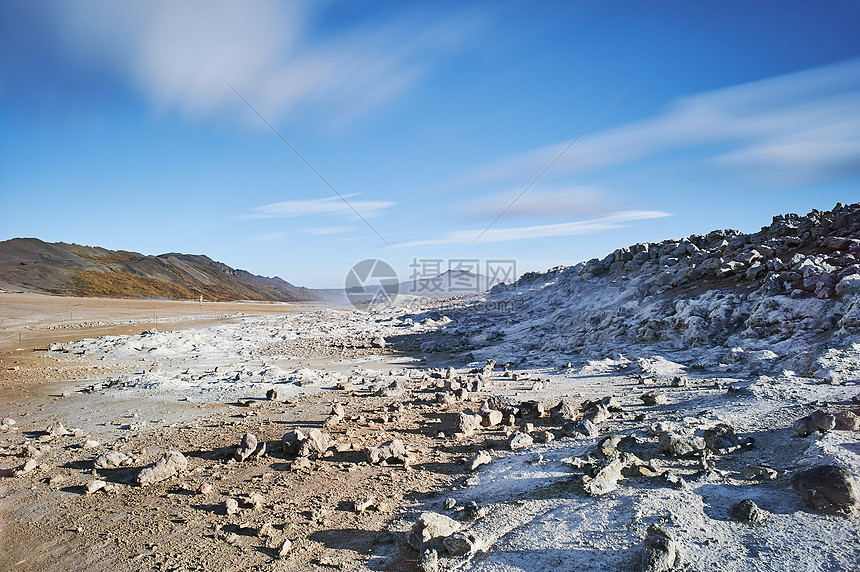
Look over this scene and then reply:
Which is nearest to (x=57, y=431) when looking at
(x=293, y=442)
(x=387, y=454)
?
(x=293, y=442)

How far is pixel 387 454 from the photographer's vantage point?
5555mm

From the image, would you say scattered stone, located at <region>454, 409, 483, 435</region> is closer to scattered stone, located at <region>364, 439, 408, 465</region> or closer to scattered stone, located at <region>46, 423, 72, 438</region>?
scattered stone, located at <region>364, 439, 408, 465</region>

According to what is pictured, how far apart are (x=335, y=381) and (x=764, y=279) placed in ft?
33.8

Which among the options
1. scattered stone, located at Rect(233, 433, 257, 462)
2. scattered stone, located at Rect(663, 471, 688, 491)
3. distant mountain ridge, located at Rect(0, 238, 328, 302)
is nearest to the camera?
scattered stone, located at Rect(663, 471, 688, 491)

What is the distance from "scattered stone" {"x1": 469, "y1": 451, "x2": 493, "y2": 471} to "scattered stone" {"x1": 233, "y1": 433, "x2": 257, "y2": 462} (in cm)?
255

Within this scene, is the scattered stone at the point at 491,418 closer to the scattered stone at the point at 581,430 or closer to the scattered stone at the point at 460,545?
the scattered stone at the point at 581,430

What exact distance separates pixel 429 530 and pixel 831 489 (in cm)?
293

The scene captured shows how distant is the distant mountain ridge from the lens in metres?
51.3

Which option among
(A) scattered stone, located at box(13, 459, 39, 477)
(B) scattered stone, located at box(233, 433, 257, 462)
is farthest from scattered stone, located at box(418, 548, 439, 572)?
(A) scattered stone, located at box(13, 459, 39, 477)

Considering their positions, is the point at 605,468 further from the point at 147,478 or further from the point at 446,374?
the point at 446,374

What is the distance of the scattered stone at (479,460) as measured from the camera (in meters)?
5.30

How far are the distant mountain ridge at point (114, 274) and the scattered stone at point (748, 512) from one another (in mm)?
57031

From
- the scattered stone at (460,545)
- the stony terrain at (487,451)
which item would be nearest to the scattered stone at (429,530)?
the stony terrain at (487,451)

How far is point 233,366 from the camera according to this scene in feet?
39.0
